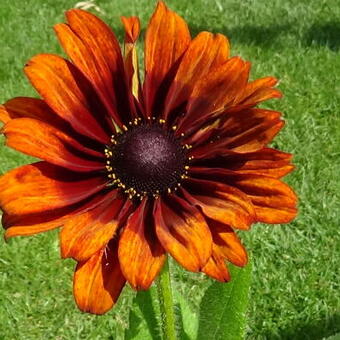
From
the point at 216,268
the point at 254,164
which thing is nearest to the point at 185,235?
the point at 216,268

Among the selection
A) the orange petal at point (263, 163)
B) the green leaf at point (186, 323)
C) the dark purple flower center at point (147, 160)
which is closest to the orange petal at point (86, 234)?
the dark purple flower center at point (147, 160)

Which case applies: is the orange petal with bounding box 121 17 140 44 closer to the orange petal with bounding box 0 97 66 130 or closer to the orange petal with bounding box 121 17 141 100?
the orange petal with bounding box 121 17 141 100

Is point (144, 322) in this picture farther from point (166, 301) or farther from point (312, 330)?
point (312, 330)

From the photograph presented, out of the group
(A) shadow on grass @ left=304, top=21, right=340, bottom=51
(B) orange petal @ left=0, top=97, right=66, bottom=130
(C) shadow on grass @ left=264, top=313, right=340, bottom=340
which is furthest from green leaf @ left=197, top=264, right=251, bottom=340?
(A) shadow on grass @ left=304, top=21, right=340, bottom=51

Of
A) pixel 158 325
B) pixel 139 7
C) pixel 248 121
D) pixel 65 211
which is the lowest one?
pixel 139 7

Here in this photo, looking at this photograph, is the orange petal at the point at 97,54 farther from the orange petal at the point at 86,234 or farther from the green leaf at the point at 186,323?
the green leaf at the point at 186,323

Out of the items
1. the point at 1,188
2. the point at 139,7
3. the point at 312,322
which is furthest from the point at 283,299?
the point at 139,7

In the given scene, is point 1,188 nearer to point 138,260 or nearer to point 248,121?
point 138,260
